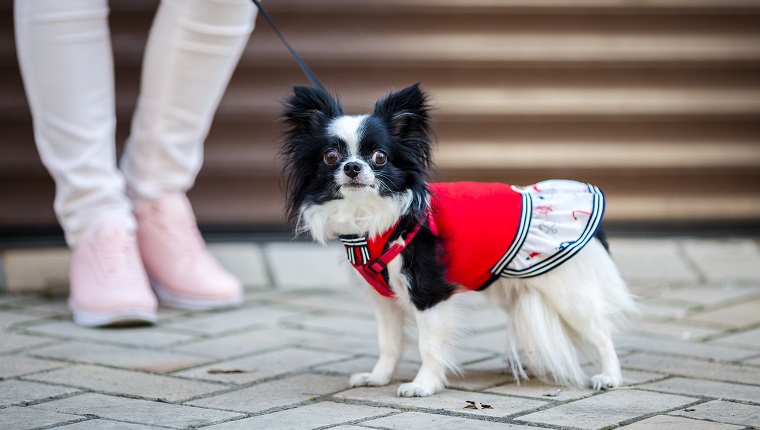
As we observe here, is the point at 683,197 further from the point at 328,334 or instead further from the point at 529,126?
the point at 328,334

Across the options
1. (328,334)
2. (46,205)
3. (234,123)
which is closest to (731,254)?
(328,334)

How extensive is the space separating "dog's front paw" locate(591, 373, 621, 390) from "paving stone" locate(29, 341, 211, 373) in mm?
1086

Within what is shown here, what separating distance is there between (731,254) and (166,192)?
2.32 metres

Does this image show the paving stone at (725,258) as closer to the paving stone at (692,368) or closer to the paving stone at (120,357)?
the paving stone at (692,368)

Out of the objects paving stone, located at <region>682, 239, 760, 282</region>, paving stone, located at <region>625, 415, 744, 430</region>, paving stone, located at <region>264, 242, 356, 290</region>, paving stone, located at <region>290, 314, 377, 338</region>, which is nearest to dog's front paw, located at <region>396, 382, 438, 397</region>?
paving stone, located at <region>625, 415, 744, 430</region>

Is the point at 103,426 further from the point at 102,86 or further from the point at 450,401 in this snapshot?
the point at 102,86

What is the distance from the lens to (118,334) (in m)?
3.13

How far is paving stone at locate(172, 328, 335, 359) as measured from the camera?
293cm

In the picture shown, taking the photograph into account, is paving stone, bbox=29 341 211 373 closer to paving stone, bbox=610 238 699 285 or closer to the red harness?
the red harness

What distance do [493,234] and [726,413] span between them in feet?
2.23

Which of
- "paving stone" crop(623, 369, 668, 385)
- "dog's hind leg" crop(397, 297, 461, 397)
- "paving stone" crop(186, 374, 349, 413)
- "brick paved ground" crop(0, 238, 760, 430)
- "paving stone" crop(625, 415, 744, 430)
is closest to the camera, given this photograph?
"paving stone" crop(625, 415, 744, 430)

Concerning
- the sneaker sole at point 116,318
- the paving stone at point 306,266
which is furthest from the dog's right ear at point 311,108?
the paving stone at point 306,266

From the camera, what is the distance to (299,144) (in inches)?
95.4

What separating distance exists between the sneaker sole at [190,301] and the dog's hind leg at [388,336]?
1057 mm
